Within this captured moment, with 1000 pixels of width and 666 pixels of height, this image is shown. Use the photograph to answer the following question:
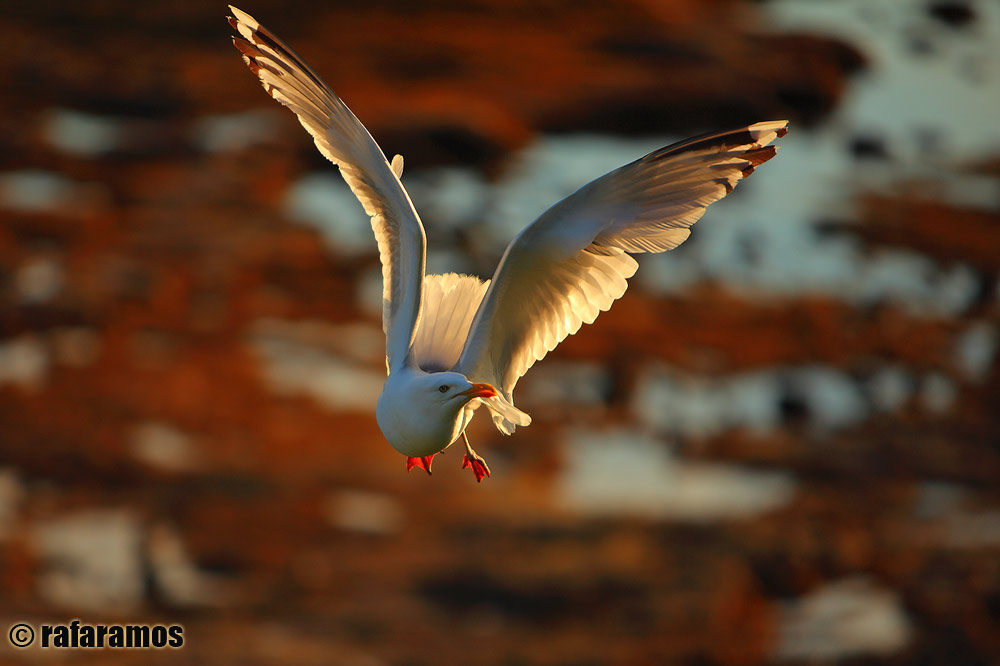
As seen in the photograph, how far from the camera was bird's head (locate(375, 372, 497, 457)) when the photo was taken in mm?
2512

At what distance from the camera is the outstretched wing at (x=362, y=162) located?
2.70 meters

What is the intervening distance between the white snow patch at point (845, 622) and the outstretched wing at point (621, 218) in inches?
→ 338

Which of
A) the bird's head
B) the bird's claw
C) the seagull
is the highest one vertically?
the seagull

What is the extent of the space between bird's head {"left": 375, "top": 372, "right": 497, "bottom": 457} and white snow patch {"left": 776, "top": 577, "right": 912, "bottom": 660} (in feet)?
28.5

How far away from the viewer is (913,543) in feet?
37.6

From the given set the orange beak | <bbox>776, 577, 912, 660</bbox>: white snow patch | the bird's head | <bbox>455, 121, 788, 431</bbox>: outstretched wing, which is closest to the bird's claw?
<bbox>455, 121, 788, 431</bbox>: outstretched wing

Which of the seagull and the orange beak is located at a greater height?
the seagull

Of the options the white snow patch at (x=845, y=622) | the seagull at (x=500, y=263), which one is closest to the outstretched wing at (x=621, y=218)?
the seagull at (x=500, y=263)

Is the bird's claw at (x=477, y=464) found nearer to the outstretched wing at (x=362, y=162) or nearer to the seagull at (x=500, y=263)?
the seagull at (x=500, y=263)

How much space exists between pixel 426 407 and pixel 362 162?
756 mm

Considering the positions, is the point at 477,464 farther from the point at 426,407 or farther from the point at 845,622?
the point at 845,622

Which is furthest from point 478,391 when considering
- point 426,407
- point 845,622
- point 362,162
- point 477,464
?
point 845,622

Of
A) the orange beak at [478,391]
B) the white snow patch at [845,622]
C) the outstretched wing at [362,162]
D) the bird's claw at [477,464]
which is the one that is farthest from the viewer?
the white snow patch at [845,622]

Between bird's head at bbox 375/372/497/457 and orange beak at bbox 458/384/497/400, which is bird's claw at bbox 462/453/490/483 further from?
orange beak at bbox 458/384/497/400
